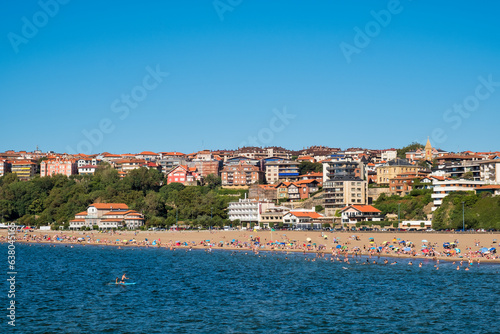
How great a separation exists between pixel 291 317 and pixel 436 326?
720 cm

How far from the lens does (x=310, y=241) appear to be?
70.2m

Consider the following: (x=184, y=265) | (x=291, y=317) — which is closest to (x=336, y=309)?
(x=291, y=317)

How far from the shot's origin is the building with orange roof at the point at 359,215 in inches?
3479

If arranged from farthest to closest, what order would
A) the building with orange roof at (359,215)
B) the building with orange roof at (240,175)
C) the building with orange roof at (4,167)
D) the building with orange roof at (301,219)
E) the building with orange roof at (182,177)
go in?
the building with orange roof at (4,167) < the building with orange roof at (240,175) < the building with orange roof at (182,177) < the building with orange roof at (301,219) < the building with orange roof at (359,215)

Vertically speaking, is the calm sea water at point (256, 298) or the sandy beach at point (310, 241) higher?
the sandy beach at point (310, 241)

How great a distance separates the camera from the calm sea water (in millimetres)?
29906

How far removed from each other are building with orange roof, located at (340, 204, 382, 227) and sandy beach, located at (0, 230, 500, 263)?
1005 cm

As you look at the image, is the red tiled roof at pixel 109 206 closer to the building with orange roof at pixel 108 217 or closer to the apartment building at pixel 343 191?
the building with orange roof at pixel 108 217

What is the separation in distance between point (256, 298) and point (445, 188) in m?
56.4

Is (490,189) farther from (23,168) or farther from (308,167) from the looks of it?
(23,168)

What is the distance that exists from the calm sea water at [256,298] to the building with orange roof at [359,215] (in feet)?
103

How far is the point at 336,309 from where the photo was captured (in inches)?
1329

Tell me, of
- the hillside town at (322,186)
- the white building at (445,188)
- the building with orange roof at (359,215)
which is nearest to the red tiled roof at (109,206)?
the hillside town at (322,186)

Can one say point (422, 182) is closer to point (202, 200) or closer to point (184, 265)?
point (202, 200)
